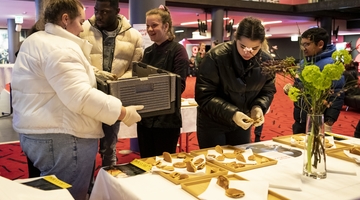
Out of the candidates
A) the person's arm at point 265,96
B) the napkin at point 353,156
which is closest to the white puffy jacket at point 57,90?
the person's arm at point 265,96

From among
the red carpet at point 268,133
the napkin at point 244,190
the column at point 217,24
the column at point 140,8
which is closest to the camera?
the napkin at point 244,190

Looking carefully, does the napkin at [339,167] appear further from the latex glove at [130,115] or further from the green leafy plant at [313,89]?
the latex glove at [130,115]

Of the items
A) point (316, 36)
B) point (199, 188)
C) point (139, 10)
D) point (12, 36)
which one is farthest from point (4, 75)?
point (12, 36)

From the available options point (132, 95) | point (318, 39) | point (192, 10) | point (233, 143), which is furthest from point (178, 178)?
point (192, 10)

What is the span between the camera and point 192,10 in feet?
30.2

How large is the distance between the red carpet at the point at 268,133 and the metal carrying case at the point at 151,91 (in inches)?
20.3

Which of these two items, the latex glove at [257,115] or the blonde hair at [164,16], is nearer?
the latex glove at [257,115]

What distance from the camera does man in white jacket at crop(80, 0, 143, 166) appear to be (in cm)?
210

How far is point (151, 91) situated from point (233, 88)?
19.5 inches

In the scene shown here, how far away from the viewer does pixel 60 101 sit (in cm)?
152

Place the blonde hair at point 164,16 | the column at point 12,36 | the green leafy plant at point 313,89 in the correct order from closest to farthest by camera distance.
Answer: the green leafy plant at point 313,89, the blonde hair at point 164,16, the column at point 12,36

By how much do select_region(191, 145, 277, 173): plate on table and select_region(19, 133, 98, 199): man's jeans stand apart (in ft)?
1.68

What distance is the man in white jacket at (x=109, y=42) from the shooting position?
2.10 metres

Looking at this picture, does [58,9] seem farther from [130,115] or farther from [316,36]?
[316,36]
